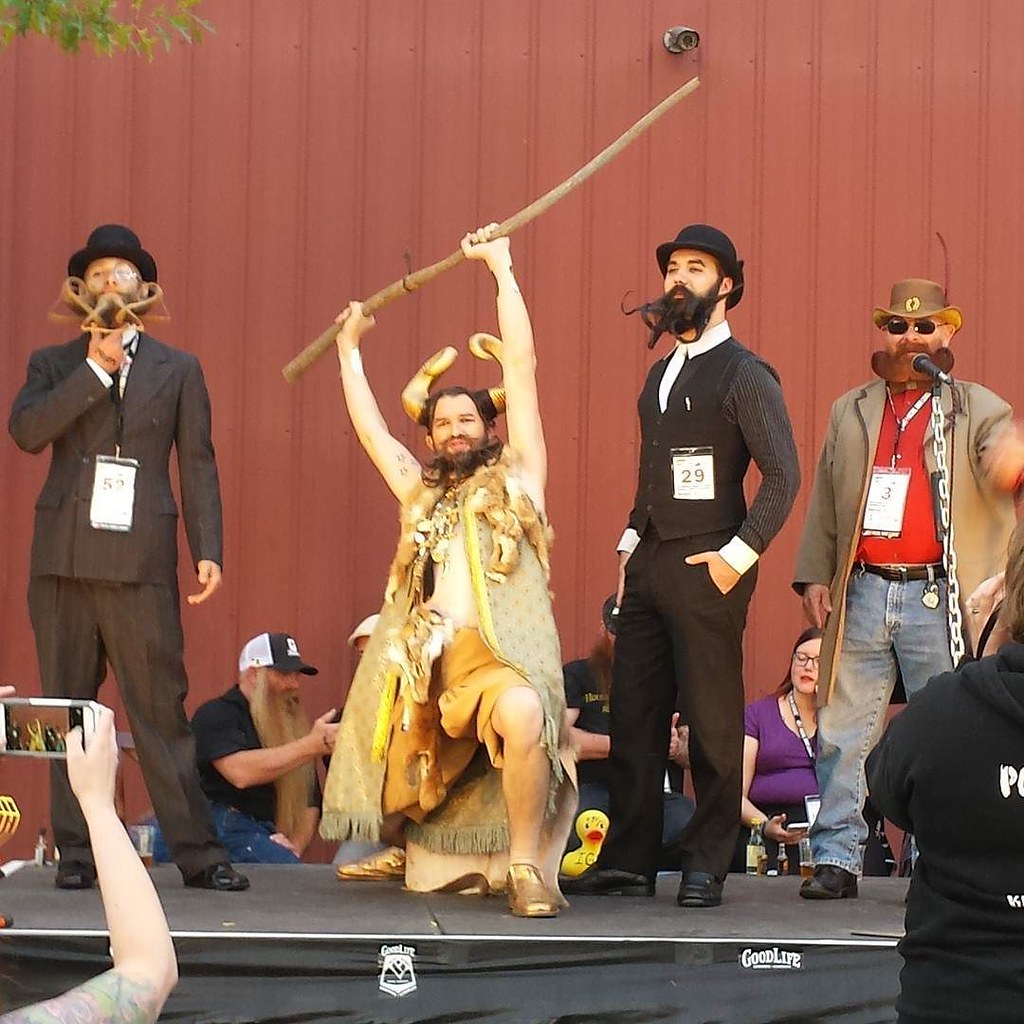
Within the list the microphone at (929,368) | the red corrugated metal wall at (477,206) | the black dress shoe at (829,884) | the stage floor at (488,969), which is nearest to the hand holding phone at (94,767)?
the stage floor at (488,969)

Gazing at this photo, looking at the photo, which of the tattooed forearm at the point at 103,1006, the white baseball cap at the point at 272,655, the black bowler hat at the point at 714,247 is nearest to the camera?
the tattooed forearm at the point at 103,1006

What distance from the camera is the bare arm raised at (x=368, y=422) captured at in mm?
5629

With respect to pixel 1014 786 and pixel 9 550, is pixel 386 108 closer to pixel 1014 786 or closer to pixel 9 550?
pixel 9 550

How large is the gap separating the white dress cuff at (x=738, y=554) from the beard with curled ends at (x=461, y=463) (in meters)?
0.71

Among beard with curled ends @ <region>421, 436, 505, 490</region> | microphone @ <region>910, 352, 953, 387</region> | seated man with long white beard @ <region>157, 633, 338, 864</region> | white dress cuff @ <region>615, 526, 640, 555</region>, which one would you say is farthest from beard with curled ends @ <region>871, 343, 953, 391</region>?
seated man with long white beard @ <region>157, 633, 338, 864</region>

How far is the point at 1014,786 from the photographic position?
2754mm

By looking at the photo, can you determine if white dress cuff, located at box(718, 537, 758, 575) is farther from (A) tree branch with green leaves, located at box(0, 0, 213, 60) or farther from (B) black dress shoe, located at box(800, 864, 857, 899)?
(A) tree branch with green leaves, located at box(0, 0, 213, 60)

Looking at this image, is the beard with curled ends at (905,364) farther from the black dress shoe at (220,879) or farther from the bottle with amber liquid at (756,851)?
the black dress shoe at (220,879)

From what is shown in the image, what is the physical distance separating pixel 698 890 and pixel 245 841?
5.96ft

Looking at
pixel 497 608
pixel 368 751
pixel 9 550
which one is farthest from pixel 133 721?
pixel 9 550

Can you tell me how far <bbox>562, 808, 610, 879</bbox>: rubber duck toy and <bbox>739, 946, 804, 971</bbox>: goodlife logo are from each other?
58.0 inches

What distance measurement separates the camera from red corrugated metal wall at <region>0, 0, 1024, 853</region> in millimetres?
7098

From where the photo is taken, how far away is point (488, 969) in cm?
466

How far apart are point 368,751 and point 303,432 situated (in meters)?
1.98
